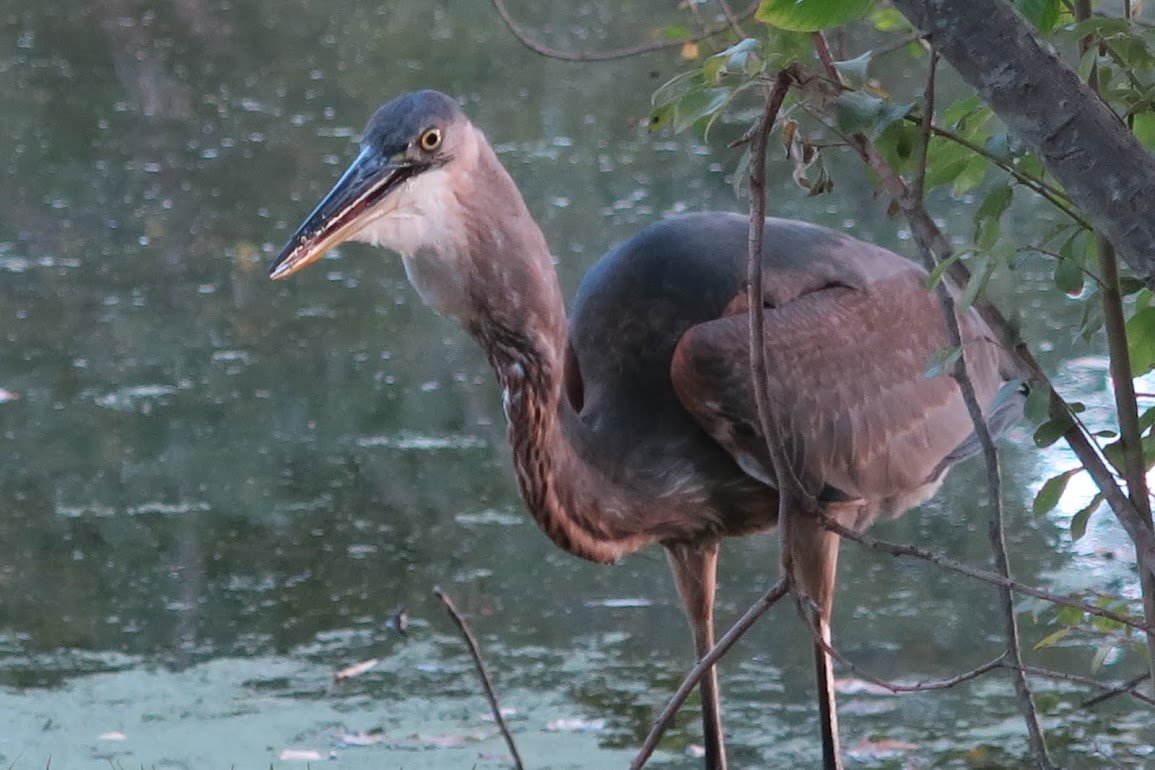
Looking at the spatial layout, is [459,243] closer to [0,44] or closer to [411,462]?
[411,462]

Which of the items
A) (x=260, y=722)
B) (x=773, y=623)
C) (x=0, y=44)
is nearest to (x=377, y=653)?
(x=260, y=722)

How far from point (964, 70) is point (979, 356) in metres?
2.55

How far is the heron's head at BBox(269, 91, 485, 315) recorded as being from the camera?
2.76m

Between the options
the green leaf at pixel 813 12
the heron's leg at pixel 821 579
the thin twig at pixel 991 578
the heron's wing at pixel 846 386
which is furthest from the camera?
the heron's leg at pixel 821 579

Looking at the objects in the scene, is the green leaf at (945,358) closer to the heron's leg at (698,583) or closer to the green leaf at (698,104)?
the green leaf at (698,104)

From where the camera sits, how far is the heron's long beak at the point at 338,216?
2.74 metres

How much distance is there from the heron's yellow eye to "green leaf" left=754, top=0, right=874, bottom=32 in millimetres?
1189

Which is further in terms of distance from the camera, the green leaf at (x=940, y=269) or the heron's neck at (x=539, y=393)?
the heron's neck at (x=539, y=393)

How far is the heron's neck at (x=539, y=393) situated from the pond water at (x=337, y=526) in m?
0.32

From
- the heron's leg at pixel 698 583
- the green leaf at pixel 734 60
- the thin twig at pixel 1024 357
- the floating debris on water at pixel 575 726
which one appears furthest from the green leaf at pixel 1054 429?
the floating debris on water at pixel 575 726

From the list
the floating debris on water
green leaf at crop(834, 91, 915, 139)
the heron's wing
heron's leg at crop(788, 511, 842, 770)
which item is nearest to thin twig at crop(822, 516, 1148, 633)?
green leaf at crop(834, 91, 915, 139)

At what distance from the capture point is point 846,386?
3738 millimetres

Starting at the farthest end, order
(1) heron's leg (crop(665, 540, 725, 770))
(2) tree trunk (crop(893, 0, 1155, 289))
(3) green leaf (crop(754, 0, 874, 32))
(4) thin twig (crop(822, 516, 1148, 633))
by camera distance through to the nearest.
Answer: (1) heron's leg (crop(665, 540, 725, 770)) → (4) thin twig (crop(822, 516, 1148, 633)) → (3) green leaf (crop(754, 0, 874, 32)) → (2) tree trunk (crop(893, 0, 1155, 289))

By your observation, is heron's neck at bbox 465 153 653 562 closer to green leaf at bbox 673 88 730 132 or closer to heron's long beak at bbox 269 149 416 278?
heron's long beak at bbox 269 149 416 278
